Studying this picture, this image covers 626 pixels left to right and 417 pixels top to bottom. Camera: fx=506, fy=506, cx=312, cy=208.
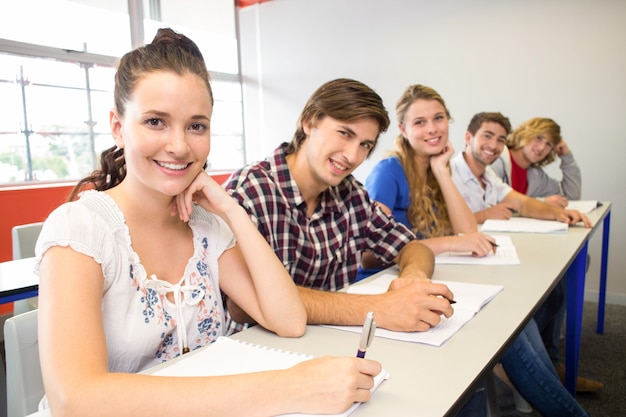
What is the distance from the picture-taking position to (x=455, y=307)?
1227 mm

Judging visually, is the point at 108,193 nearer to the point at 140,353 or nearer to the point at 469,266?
the point at 140,353

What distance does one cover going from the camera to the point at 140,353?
964mm

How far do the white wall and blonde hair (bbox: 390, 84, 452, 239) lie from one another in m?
2.02

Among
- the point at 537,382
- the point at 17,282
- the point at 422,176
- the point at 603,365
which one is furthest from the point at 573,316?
the point at 17,282

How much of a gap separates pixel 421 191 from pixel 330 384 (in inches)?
63.8

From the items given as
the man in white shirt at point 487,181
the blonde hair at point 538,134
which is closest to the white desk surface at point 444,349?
the man in white shirt at point 487,181

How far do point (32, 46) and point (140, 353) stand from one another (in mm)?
3735

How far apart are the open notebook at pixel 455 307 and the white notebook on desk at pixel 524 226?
41.1 inches

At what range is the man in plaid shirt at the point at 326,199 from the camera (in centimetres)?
142

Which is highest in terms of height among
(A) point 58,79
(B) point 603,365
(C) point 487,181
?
(A) point 58,79

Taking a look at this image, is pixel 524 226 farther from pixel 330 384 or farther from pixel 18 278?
pixel 18 278

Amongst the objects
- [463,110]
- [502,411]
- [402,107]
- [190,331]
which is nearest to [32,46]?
[402,107]

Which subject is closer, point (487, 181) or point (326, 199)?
point (326, 199)

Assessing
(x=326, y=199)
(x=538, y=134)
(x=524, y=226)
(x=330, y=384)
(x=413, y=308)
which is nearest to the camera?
(x=330, y=384)
